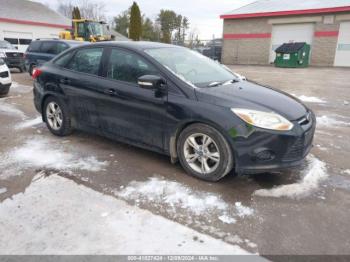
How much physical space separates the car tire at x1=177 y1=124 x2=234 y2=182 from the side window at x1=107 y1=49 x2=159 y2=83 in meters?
0.88

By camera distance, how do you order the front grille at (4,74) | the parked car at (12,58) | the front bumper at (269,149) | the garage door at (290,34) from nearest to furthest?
the front bumper at (269,149), the front grille at (4,74), the parked car at (12,58), the garage door at (290,34)

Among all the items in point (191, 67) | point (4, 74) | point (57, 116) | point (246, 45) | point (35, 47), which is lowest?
→ point (57, 116)

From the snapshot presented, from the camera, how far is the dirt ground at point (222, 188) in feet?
8.24

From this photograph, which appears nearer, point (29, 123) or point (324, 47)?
point (29, 123)

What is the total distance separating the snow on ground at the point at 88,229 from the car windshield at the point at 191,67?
168cm

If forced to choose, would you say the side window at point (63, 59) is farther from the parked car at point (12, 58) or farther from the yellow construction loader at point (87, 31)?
the yellow construction loader at point (87, 31)

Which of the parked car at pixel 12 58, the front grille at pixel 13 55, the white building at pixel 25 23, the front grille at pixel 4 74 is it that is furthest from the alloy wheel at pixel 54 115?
the white building at pixel 25 23

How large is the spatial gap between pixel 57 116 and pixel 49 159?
1067mm

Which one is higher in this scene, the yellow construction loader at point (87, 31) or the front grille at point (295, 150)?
the yellow construction loader at point (87, 31)

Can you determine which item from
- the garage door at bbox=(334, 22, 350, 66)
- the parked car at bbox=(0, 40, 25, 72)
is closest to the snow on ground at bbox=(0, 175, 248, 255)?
the parked car at bbox=(0, 40, 25, 72)

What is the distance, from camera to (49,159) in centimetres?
398


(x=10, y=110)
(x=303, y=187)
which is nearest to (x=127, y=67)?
(x=303, y=187)

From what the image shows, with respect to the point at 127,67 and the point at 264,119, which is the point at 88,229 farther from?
the point at 127,67

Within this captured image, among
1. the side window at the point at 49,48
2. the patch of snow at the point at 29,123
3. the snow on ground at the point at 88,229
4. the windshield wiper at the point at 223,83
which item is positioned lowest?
the snow on ground at the point at 88,229
